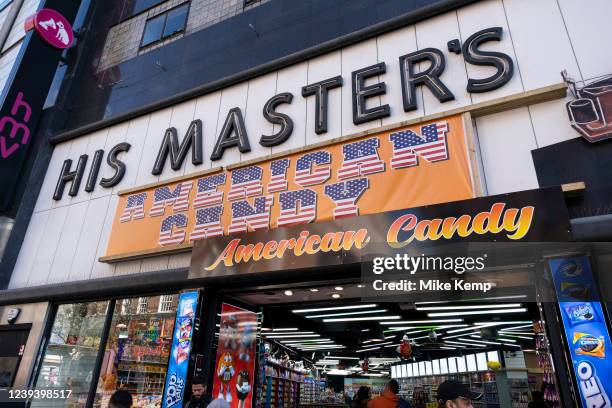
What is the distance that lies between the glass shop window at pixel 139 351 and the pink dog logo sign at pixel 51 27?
868 cm

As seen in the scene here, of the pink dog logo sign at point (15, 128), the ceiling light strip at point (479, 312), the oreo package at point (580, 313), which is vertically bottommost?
the oreo package at point (580, 313)

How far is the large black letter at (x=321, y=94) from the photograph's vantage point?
7.74 m

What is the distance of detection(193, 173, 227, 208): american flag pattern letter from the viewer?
26.5ft

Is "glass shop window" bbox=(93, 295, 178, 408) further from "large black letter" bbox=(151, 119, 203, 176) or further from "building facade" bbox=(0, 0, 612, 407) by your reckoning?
"large black letter" bbox=(151, 119, 203, 176)

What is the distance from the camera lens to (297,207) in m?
7.10

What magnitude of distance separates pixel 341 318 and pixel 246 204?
16.6ft

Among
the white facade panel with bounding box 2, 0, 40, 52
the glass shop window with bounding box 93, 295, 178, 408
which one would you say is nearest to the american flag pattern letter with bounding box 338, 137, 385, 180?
the glass shop window with bounding box 93, 295, 178, 408

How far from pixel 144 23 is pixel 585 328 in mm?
15161

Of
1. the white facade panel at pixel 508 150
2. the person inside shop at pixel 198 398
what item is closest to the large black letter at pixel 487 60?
the white facade panel at pixel 508 150

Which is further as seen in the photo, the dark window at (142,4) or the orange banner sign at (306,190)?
the dark window at (142,4)

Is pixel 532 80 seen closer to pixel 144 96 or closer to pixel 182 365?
pixel 182 365

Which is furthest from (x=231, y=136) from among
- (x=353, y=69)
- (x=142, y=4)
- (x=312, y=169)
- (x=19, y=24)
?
(x=19, y=24)

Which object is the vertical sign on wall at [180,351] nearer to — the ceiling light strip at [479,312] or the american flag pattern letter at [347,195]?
the american flag pattern letter at [347,195]

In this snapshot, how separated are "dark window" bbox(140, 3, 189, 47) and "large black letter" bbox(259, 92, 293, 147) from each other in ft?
21.3
